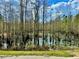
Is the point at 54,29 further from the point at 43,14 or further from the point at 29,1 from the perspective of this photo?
the point at 29,1

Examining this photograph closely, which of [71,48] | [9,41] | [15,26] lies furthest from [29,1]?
[71,48]

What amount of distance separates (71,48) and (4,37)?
2824 mm

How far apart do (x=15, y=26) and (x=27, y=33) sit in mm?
578

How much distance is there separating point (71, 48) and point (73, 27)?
34.3 inches

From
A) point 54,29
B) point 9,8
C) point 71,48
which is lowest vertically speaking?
point 71,48

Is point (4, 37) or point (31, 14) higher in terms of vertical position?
point (31, 14)

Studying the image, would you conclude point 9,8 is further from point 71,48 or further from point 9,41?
point 71,48

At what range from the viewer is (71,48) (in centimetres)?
1059

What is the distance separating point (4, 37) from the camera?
10.7 metres

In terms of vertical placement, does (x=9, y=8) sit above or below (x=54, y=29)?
above

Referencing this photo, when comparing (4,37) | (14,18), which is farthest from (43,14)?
(4,37)

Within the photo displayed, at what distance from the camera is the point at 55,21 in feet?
34.8

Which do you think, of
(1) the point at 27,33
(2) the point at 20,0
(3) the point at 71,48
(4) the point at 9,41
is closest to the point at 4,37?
(4) the point at 9,41

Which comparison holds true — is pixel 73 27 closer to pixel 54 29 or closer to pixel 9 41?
pixel 54 29
